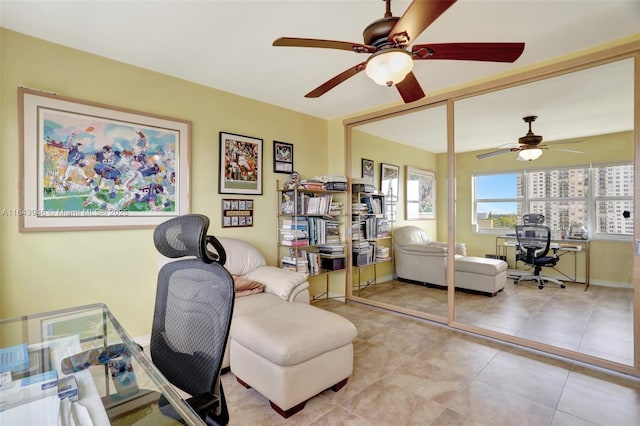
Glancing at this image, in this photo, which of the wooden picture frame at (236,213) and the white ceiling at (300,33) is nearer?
the white ceiling at (300,33)

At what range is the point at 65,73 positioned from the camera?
2.36 metres

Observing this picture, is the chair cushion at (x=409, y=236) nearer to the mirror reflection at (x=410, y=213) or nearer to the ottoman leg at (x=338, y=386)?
the mirror reflection at (x=410, y=213)

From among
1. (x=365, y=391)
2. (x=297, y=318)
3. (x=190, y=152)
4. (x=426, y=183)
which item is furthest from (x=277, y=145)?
(x=365, y=391)

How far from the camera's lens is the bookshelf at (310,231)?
359 cm

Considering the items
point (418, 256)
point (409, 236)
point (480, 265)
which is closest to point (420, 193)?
point (409, 236)

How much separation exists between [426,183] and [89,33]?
3.39 metres

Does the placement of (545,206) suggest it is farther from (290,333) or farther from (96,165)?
(96,165)

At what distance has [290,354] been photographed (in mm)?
1719

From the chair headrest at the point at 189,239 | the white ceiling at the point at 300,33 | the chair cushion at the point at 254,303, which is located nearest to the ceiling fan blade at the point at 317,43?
the white ceiling at the point at 300,33

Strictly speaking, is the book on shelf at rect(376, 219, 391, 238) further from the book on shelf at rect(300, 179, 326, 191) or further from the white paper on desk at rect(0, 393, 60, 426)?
the white paper on desk at rect(0, 393, 60, 426)

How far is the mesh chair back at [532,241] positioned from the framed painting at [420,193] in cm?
87

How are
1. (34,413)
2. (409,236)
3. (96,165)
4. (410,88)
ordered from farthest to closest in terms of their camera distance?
(409,236) < (96,165) < (410,88) < (34,413)

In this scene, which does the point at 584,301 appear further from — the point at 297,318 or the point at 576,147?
the point at 297,318

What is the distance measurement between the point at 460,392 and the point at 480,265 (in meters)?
1.67
